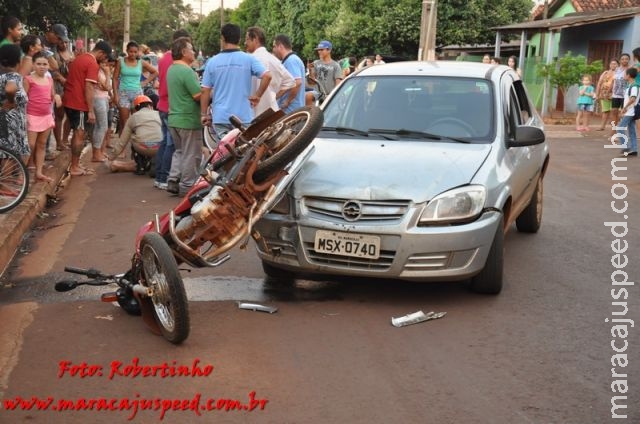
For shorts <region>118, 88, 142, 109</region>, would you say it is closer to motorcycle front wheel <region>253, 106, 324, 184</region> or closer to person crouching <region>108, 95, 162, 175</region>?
person crouching <region>108, 95, 162, 175</region>

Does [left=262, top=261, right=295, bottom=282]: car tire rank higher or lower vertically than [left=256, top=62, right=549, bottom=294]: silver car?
lower

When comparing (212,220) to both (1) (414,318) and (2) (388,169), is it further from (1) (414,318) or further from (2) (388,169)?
(1) (414,318)

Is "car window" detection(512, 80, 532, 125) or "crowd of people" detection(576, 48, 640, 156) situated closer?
"car window" detection(512, 80, 532, 125)

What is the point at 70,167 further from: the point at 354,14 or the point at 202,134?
the point at 354,14

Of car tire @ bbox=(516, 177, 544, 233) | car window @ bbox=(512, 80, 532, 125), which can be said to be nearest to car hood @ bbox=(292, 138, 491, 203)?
car window @ bbox=(512, 80, 532, 125)

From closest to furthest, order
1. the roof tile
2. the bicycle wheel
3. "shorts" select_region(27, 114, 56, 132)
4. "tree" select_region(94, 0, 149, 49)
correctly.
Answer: the bicycle wheel → "shorts" select_region(27, 114, 56, 132) → the roof tile → "tree" select_region(94, 0, 149, 49)

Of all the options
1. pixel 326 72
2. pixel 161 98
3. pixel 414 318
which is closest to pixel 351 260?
pixel 414 318

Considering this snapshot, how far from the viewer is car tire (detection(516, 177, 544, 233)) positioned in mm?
8430

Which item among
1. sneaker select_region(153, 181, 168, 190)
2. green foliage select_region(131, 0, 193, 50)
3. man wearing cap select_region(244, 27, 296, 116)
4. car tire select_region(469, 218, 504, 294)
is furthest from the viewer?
green foliage select_region(131, 0, 193, 50)

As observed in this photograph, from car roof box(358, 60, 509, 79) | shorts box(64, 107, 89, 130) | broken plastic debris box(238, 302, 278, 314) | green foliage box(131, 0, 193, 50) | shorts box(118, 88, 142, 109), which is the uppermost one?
green foliage box(131, 0, 193, 50)

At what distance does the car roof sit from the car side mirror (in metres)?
0.77

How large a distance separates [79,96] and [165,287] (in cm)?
773

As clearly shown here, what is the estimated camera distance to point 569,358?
16.5 ft

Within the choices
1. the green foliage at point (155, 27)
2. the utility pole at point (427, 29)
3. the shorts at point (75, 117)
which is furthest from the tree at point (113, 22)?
the shorts at point (75, 117)
